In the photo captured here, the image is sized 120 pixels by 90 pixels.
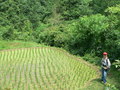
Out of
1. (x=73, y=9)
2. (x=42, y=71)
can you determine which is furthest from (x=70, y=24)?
(x=73, y=9)

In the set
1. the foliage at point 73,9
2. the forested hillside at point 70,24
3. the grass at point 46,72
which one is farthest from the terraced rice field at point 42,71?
the foliage at point 73,9

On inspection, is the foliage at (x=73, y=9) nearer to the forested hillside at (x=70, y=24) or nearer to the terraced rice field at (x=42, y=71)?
the forested hillside at (x=70, y=24)

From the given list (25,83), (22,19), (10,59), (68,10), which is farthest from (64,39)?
(22,19)

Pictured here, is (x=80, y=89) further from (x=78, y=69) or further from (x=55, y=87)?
(x=78, y=69)

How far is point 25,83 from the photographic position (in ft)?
28.9

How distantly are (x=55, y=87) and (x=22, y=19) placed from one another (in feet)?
88.2

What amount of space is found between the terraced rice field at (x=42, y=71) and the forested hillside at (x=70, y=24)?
6.78 feet

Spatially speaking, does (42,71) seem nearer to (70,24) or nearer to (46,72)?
(46,72)

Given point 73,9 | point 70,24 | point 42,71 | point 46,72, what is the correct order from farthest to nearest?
point 73,9, point 70,24, point 42,71, point 46,72

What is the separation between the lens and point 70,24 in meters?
19.5

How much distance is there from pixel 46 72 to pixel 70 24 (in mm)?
10041

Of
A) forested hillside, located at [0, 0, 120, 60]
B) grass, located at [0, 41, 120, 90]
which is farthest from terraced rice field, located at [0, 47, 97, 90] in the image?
forested hillside, located at [0, 0, 120, 60]

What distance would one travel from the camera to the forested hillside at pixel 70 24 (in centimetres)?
1316

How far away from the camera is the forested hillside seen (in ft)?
43.2
